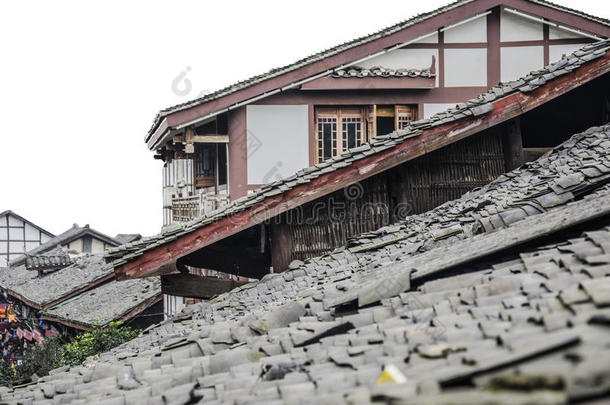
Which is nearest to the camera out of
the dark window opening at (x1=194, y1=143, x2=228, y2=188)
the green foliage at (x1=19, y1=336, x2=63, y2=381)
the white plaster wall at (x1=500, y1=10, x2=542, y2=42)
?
the white plaster wall at (x1=500, y1=10, x2=542, y2=42)

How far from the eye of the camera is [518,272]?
4426 millimetres

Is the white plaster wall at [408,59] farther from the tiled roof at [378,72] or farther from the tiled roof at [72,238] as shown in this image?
the tiled roof at [72,238]

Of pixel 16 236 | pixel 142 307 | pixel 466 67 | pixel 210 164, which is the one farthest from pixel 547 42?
pixel 16 236

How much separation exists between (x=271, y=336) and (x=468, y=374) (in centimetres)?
276

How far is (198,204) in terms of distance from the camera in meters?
14.3

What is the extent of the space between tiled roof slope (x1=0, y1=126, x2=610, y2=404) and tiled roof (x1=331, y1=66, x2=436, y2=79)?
21.2 ft

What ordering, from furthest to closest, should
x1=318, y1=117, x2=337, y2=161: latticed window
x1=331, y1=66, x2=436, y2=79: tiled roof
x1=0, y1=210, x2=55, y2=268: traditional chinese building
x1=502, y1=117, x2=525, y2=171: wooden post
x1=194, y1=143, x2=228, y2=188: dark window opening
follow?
x1=0, y1=210, x2=55, y2=268: traditional chinese building < x1=194, y1=143, x2=228, y2=188: dark window opening < x1=318, y1=117, x2=337, y2=161: latticed window < x1=331, y1=66, x2=436, y2=79: tiled roof < x1=502, y1=117, x2=525, y2=171: wooden post

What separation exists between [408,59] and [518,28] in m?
2.61

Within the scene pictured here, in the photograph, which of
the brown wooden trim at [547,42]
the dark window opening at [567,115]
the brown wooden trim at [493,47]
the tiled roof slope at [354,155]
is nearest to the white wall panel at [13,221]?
the brown wooden trim at [493,47]

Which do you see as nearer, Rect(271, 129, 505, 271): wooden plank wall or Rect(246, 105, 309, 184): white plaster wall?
Rect(271, 129, 505, 271): wooden plank wall

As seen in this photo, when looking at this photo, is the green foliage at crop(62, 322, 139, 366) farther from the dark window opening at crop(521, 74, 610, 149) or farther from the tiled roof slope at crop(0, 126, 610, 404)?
the dark window opening at crop(521, 74, 610, 149)

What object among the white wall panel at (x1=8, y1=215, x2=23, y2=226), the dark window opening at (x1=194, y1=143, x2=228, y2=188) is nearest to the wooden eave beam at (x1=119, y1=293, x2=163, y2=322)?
the dark window opening at (x1=194, y1=143, x2=228, y2=188)

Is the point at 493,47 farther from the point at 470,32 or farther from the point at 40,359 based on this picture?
the point at 40,359

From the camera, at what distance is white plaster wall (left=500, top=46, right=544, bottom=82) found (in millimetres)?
14508
